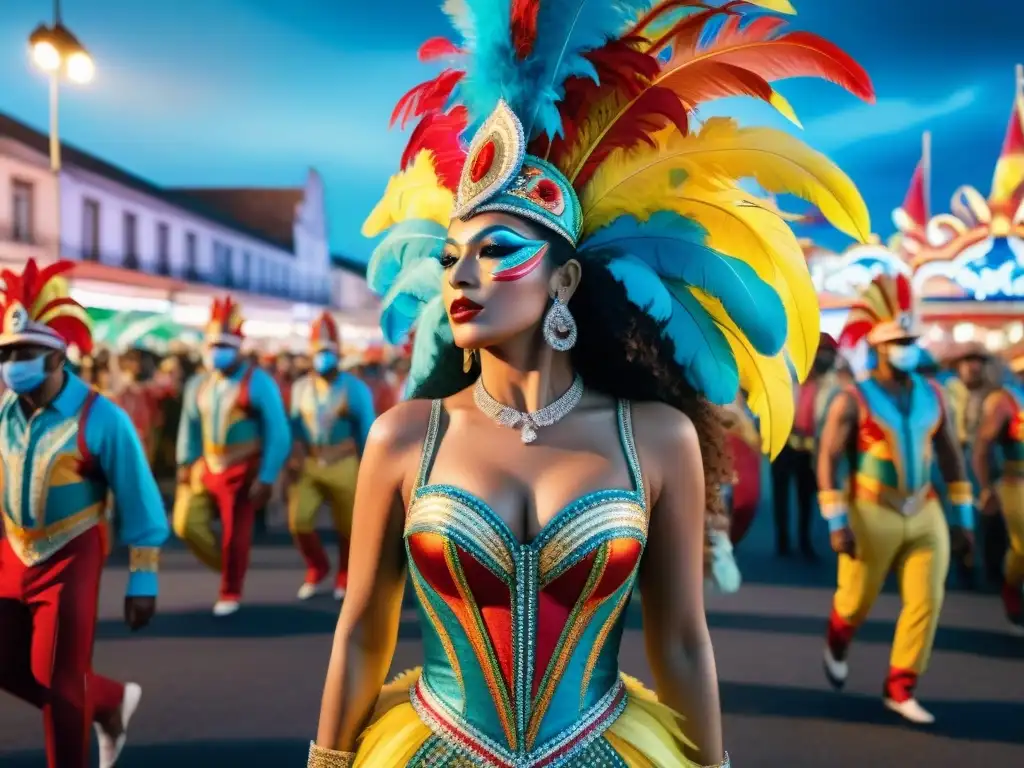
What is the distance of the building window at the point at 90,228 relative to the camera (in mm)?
16000

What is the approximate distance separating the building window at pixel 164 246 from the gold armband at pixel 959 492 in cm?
1783

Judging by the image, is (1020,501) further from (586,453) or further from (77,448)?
(77,448)

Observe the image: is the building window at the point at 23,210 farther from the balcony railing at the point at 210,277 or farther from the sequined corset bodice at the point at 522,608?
the sequined corset bodice at the point at 522,608

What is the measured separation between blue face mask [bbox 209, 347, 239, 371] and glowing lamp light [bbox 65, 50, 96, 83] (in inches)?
225

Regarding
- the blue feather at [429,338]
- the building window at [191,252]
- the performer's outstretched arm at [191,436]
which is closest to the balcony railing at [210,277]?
the building window at [191,252]

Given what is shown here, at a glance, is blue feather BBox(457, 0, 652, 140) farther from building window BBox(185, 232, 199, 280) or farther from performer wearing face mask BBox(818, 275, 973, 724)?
building window BBox(185, 232, 199, 280)

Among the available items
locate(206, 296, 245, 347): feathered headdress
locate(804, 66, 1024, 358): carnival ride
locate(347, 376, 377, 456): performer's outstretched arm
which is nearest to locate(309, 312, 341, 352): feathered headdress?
locate(347, 376, 377, 456): performer's outstretched arm

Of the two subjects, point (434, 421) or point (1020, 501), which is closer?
point (434, 421)

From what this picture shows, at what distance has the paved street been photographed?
3443 mm

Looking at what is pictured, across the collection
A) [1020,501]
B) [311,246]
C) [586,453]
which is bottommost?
[1020,501]

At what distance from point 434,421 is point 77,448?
1.82m

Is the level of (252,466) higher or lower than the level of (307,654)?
higher

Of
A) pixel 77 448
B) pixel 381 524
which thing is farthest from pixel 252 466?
pixel 381 524

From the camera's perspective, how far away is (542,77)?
1570mm
